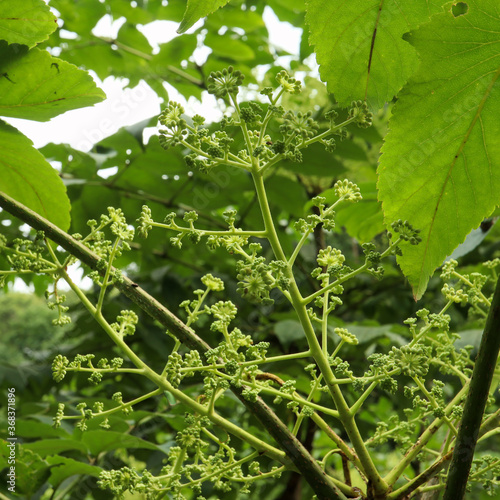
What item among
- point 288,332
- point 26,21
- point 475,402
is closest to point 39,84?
point 26,21

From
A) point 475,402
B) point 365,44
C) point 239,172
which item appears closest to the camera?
point 475,402

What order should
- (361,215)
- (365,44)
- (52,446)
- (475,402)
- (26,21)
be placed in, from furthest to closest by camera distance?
(361,215) < (52,446) < (26,21) < (365,44) < (475,402)

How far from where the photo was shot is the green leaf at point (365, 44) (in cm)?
69

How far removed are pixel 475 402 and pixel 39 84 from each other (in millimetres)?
764

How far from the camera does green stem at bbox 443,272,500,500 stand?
22.9 inches

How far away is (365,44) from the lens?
71 cm

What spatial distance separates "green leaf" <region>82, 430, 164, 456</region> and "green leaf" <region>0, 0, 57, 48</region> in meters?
0.83

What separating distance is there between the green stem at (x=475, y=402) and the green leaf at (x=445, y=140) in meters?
0.12

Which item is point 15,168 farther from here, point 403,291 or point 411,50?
point 403,291

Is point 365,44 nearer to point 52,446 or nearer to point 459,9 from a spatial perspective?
point 459,9

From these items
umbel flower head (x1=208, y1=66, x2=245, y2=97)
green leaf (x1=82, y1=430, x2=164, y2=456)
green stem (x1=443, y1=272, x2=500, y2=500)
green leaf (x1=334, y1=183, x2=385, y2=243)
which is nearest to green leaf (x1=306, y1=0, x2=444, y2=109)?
umbel flower head (x1=208, y1=66, x2=245, y2=97)

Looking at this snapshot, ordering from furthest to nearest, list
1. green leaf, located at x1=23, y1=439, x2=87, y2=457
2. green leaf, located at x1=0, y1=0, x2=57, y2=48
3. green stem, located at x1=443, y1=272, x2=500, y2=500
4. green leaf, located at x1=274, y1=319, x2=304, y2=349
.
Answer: green leaf, located at x1=274, y1=319, x2=304, y2=349, green leaf, located at x1=23, y1=439, x2=87, y2=457, green leaf, located at x1=0, y1=0, x2=57, y2=48, green stem, located at x1=443, y1=272, x2=500, y2=500

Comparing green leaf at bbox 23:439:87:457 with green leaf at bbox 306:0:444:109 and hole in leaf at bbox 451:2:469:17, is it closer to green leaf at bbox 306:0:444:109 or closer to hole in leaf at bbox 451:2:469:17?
green leaf at bbox 306:0:444:109

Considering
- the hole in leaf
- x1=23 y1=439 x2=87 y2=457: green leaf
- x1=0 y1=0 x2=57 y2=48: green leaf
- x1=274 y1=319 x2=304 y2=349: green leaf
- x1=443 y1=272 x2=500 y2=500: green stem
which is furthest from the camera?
x1=274 y1=319 x2=304 y2=349: green leaf
